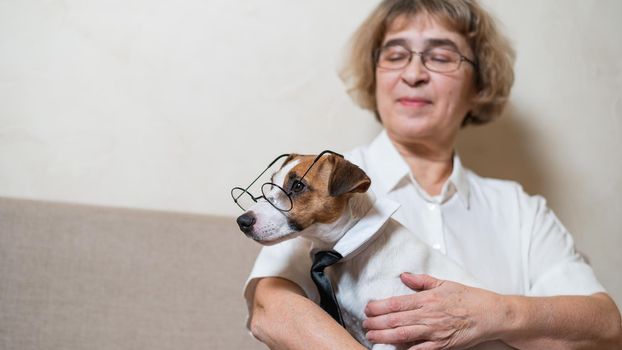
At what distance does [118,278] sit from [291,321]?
59cm

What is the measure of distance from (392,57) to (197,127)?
2.02ft

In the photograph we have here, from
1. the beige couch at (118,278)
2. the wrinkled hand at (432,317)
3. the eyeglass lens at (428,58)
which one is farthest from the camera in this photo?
the eyeglass lens at (428,58)

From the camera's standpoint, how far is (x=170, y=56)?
176 cm

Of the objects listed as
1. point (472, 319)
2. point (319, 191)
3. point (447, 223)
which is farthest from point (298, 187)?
point (447, 223)

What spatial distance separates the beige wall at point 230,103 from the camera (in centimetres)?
165

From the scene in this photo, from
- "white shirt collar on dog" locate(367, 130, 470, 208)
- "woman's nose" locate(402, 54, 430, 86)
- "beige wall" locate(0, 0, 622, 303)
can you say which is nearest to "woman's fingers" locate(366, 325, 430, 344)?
"white shirt collar on dog" locate(367, 130, 470, 208)

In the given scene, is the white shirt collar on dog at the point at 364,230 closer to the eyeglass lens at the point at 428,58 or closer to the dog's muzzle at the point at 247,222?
the dog's muzzle at the point at 247,222

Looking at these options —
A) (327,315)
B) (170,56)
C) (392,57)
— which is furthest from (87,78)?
(327,315)

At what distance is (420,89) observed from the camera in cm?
156

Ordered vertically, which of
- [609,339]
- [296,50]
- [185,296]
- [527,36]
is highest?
[527,36]

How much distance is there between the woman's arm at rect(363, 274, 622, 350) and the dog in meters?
0.03

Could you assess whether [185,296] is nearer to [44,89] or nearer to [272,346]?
[272,346]

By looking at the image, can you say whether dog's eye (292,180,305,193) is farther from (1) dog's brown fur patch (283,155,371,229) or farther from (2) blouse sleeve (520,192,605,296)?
(2) blouse sleeve (520,192,605,296)

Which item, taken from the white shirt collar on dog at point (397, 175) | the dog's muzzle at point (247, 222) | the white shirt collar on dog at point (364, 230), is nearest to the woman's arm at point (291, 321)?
the white shirt collar on dog at point (364, 230)
